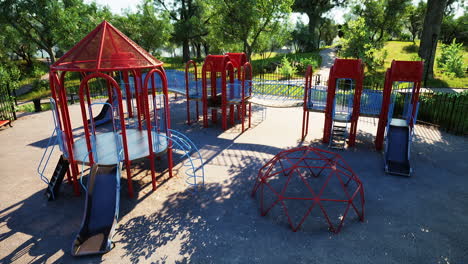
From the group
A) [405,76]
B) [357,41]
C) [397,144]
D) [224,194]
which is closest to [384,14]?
[357,41]

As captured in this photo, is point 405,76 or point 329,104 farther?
point 329,104

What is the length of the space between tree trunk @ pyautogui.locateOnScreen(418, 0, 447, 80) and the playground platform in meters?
14.5

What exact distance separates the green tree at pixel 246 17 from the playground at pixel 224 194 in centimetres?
895

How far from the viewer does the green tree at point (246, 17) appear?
19656 mm

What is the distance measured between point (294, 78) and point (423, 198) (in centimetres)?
2058

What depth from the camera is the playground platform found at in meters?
6.27

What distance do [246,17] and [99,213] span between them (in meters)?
16.4

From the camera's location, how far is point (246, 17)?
65.0 ft

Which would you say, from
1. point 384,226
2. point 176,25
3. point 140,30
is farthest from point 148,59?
point 176,25

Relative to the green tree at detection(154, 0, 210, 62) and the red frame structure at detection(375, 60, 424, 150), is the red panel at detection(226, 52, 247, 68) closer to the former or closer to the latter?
the red frame structure at detection(375, 60, 424, 150)

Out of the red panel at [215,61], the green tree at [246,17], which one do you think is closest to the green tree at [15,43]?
the green tree at [246,17]

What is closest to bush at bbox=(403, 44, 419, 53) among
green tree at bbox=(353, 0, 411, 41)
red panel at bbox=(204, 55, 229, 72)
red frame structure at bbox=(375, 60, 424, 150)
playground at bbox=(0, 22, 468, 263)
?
green tree at bbox=(353, 0, 411, 41)

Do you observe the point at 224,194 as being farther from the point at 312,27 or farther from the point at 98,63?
the point at 312,27

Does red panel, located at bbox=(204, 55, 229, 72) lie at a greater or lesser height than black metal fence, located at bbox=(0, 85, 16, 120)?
greater
